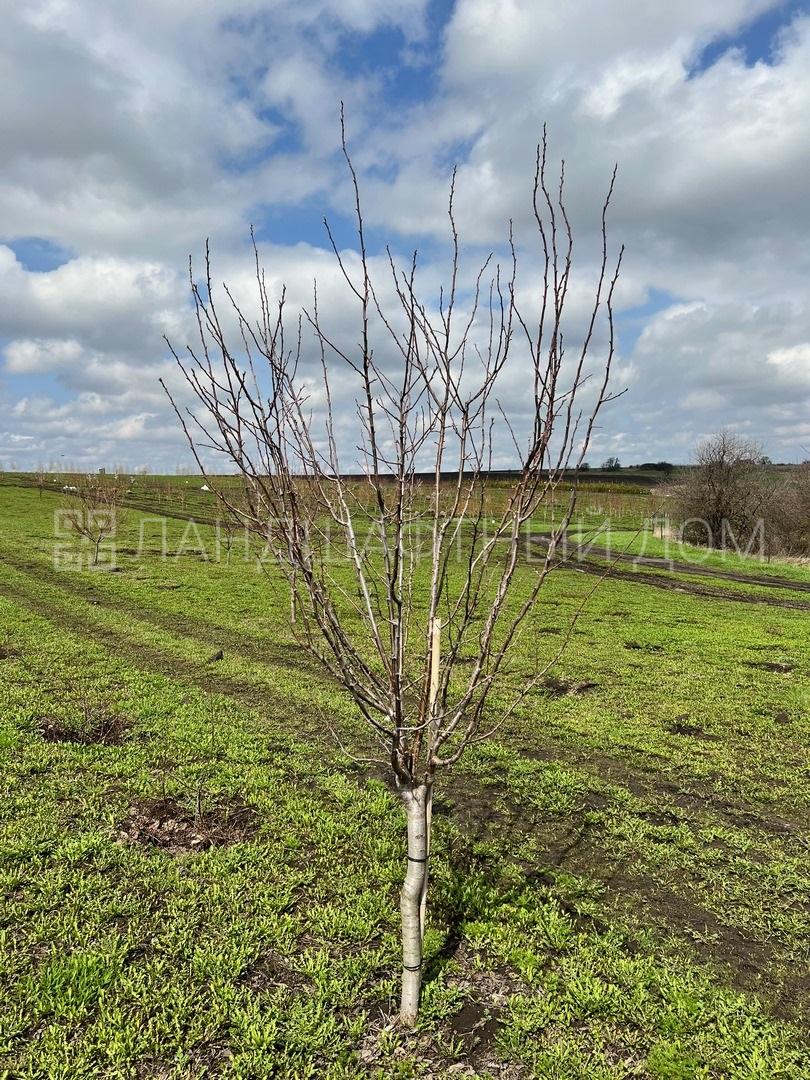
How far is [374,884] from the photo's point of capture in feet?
15.3

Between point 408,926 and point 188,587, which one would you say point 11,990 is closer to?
point 408,926

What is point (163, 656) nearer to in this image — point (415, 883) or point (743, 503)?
point (415, 883)

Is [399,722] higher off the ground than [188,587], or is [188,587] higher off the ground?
[399,722]

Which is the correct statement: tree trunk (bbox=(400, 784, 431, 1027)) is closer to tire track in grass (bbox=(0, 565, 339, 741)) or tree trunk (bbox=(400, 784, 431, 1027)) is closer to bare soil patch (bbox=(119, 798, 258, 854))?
bare soil patch (bbox=(119, 798, 258, 854))

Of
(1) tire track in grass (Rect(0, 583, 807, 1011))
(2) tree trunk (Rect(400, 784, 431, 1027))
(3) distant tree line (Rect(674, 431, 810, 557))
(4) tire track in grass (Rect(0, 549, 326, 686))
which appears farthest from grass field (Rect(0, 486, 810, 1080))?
(3) distant tree line (Rect(674, 431, 810, 557))

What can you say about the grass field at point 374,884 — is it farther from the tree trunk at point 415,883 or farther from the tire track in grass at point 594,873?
the tree trunk at point 415,883

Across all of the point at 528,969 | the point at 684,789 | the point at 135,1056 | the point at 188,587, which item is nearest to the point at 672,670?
the point at 684,789

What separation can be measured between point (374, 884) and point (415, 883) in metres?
1.72

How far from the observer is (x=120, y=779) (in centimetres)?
602

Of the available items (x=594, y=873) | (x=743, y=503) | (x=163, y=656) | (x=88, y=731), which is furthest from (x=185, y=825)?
(x=743, y=503)

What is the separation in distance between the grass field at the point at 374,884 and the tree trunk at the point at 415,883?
432 millimetres

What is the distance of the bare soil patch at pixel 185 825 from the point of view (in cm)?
505

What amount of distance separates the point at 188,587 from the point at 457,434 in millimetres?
15822

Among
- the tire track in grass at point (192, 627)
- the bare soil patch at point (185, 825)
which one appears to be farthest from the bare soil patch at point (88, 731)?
the tire track in grass at point (192, 627)
